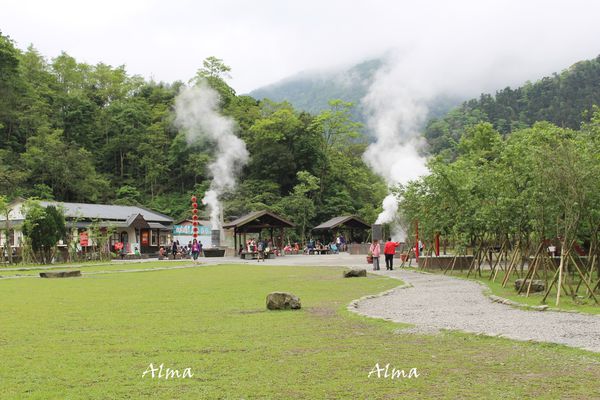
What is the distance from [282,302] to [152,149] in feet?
207

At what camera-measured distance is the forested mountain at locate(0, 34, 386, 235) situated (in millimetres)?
60781

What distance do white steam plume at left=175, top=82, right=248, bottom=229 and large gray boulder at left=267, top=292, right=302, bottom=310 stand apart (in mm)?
50244

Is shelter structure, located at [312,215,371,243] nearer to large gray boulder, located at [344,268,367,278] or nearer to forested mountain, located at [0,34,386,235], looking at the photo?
forested mountain, located at [0,34,386,235]

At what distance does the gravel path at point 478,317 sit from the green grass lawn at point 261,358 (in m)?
0.65

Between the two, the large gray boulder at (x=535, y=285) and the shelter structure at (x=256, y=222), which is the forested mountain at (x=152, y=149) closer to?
the shelter structure at (x=256, y=222)

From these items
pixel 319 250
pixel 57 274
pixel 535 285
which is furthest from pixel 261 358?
pixel 319 250

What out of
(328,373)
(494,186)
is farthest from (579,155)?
(328,373)

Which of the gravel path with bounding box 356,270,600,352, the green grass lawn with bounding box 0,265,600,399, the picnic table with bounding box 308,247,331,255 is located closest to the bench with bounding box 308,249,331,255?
the picnic table with bounding box 308,247,331,255

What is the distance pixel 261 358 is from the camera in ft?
23.6

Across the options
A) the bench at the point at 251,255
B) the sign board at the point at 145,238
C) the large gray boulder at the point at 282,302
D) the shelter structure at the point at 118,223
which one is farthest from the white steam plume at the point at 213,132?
the large gray boulder at the point at 282,302

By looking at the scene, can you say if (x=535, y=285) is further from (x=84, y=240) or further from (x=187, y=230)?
(x=187, y=230)

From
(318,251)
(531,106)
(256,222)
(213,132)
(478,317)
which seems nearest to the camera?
(478,317)

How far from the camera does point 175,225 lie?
57.8m

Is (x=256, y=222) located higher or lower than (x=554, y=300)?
higher
